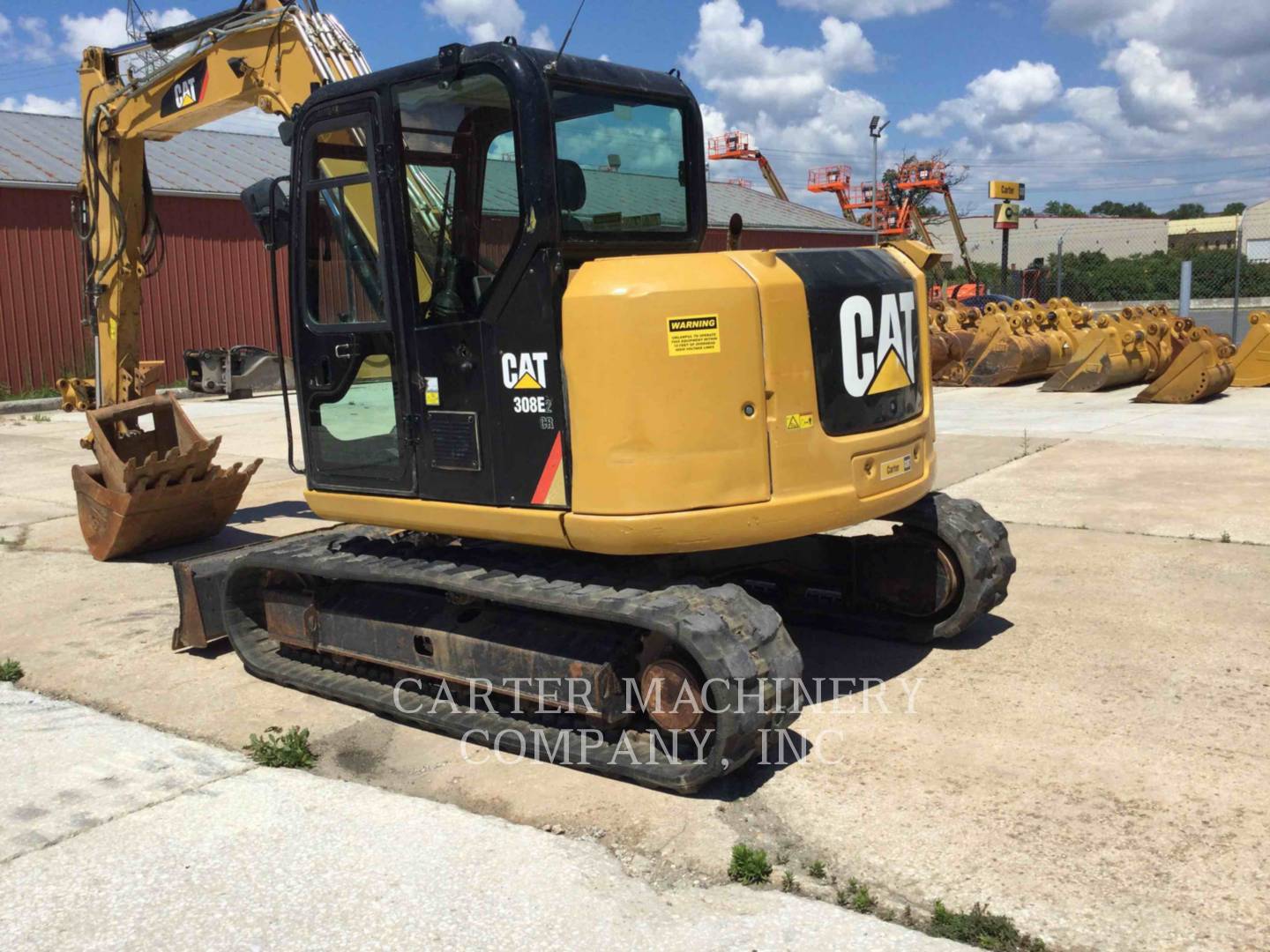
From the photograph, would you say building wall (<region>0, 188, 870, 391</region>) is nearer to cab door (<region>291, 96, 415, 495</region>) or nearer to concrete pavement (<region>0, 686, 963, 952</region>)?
cab door (<region>291, 96, 415, 495</region>)

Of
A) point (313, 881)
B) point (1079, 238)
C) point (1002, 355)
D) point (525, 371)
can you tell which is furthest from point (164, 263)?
point (1079, 238)

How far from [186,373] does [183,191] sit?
3.64m

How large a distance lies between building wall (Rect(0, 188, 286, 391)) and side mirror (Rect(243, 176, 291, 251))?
1567cm

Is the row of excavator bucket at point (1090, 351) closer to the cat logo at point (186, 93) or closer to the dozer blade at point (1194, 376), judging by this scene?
the dozer blade at point (1194, 376)

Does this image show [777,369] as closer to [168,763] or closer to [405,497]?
[405,497]

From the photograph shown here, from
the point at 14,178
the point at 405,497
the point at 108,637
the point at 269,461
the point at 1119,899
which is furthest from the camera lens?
the point at 14,178

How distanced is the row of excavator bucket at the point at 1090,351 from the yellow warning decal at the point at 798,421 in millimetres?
12566

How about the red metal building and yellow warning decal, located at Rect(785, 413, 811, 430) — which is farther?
the red metal building

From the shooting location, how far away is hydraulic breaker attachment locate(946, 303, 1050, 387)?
1812cm

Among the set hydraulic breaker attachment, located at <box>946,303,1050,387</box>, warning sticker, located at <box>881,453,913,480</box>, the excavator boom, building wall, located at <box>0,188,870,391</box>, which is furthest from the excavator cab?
hydraulic breaker attachment, located at <box>946,303,1050,387</box>

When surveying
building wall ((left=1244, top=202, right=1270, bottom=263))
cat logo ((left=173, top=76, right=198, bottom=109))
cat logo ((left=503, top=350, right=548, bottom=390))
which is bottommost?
cat logo ((left=503, top=350, right=548, bottom=390))

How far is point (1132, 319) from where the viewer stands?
57.0ft

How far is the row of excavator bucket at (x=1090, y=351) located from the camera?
15258 millimetres

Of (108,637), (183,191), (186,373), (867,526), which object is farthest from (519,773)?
(183,191)
